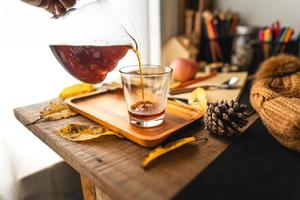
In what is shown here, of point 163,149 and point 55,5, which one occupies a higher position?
point 55,5

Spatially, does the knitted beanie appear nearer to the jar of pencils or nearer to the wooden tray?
the wooden tray

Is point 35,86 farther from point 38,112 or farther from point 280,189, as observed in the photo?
point 280,189

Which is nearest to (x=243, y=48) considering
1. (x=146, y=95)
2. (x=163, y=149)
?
(x=146, y=95)

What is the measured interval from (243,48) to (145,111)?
605 millimetres

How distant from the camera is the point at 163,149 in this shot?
1.26 ft

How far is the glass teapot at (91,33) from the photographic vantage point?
477 mm

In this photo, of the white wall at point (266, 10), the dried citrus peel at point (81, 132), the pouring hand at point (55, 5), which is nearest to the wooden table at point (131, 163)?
→ the dried citrus peel at point (81, 132)

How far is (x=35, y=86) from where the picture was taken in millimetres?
690

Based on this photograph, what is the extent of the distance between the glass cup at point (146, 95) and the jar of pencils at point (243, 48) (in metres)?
0.55

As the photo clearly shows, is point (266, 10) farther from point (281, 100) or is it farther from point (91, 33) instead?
point (91, 33)

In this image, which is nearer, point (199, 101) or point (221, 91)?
point (199, 101)

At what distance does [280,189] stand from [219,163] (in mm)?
98

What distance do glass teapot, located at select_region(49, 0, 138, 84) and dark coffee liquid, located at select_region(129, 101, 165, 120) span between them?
0.11 metres

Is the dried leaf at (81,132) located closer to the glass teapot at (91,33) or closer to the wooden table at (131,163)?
the wooden table at (131,163)
